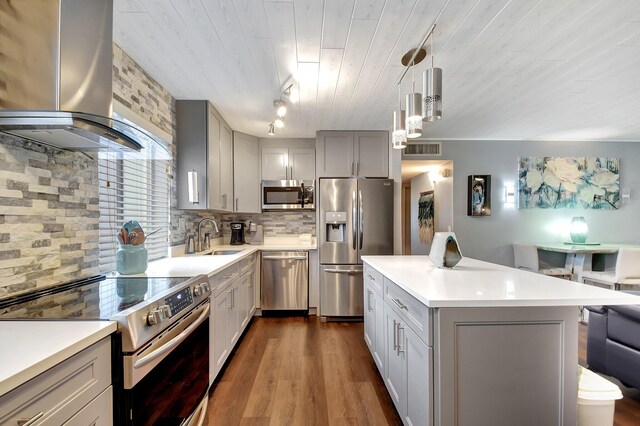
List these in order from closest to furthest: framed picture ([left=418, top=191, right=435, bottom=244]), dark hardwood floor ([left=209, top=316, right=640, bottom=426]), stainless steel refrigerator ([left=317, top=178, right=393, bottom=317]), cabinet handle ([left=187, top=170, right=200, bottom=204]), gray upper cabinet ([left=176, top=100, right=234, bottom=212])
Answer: dark hardwood floor ([left=209, top=316, right=640, bottom=426])
cabinet handle ([left=187, top=170, right=200, bottom=204])
gray upper cabinet ([left=176, top=100, right=234, bottom=212])
stainless steel refrigerator ([left=317, top=178, right=393, bottom=317])
framed picture ([left=418, top=191, right=435, bottom=244])

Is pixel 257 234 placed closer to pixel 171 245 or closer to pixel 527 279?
pixel 171 245

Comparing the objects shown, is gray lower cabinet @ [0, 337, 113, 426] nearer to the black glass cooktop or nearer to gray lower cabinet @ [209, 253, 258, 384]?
the black glass cooktop

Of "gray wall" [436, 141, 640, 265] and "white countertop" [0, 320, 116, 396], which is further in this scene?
"gray wall" [436, 141, 640, 265]

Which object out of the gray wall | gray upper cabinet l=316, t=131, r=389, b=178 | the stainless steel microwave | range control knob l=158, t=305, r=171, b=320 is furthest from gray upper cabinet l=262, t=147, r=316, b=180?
range control knob l=158, t=305, r=171, b=320

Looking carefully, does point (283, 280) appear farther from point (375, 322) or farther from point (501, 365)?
point (501, 365)

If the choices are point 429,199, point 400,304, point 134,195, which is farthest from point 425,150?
point 134,195

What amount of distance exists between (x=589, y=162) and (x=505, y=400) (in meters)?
4.70

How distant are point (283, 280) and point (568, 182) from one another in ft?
14.8

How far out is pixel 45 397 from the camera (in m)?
0.67

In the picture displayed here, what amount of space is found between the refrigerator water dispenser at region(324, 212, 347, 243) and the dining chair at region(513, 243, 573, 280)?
2.69 metres

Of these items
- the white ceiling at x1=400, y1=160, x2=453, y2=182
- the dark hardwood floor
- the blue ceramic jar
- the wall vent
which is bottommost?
the dark hardwood floor

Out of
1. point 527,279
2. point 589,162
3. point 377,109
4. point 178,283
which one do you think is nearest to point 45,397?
point 178,283

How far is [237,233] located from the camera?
3.70 metres

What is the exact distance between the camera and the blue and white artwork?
410 centimetres
